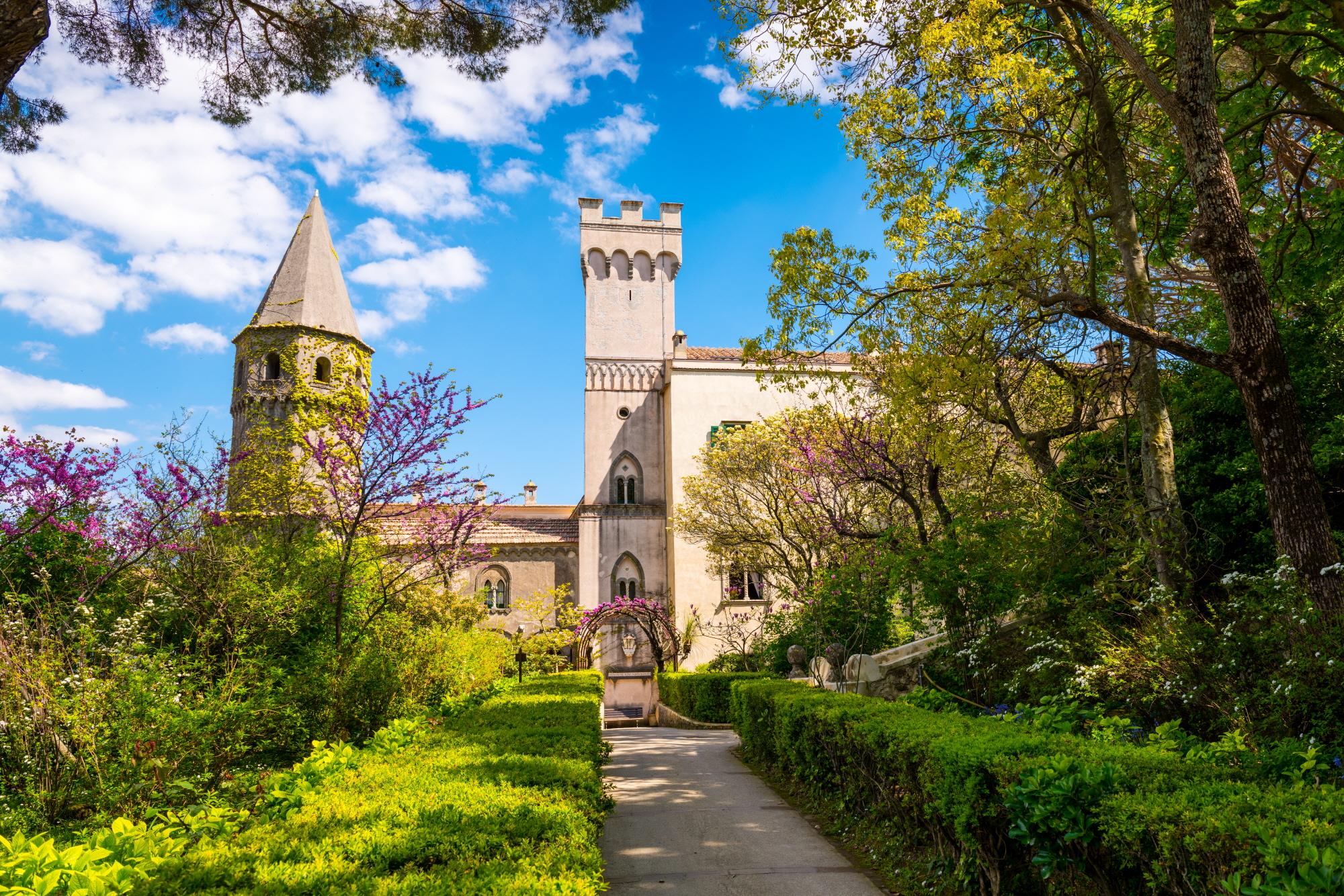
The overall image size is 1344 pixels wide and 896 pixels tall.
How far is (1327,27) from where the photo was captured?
812 centimetres

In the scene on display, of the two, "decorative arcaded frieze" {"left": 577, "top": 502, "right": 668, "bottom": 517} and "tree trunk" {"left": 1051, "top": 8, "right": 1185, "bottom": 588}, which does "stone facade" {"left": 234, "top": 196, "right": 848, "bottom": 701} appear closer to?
"decorative arcaded frieze" {"left": 577, "top": 502, "right": 668, "bottom": 517}

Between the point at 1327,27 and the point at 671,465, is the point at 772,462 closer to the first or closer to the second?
the point at 671,465

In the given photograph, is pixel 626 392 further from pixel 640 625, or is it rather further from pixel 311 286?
pixel 311 286

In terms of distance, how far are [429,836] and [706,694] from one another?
15127 millimetres

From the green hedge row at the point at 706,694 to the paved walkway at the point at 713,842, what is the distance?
619cm

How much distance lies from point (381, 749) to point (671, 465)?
24306 mm

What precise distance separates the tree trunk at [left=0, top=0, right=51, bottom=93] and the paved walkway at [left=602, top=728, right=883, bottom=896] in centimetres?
617

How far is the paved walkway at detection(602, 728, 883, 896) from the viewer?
17.3ft

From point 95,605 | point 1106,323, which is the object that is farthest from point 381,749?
point 1106,323

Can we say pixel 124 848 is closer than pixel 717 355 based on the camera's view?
Answer: Yes

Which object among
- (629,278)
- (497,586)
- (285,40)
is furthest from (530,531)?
(285,40)

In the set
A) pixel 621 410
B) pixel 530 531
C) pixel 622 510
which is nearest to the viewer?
pixel 530 531

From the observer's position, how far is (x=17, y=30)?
478 centimetres

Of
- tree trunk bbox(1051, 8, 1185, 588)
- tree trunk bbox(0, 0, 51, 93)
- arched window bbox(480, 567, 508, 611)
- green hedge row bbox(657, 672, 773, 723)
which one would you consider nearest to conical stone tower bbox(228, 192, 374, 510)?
arched window bbox(480, 567, 508, 611)
